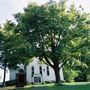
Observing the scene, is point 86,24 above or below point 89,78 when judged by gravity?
above

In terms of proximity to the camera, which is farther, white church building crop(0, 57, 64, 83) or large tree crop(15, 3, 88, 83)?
white church building crop(0, 57, 64, 83)

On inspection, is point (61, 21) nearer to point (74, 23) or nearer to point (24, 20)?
point (74, 23)

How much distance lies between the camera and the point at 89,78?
6819cm

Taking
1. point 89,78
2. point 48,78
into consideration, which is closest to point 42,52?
point 48,78

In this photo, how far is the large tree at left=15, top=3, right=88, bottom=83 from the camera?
35.3 m

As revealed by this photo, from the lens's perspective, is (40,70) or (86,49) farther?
(40,70)

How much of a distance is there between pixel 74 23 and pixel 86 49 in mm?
4968

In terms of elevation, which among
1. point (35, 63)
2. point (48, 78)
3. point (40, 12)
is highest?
point (40, 12)

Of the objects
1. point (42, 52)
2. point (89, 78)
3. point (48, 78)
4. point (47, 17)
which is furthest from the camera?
point (89, 78)

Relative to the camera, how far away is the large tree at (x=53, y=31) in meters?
35.3

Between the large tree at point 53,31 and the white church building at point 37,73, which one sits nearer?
the large tree at point 53,31

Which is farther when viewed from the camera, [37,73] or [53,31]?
[37,73]

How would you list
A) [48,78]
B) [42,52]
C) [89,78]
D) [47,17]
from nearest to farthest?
[47,17] → [42,52] → [48,78] → [89,78]

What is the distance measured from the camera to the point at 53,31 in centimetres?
3591
